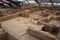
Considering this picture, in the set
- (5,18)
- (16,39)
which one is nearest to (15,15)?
(5,18)

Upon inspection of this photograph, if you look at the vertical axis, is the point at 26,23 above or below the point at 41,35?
below

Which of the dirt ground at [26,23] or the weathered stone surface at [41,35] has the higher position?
the weathered stone surface at [41,35]

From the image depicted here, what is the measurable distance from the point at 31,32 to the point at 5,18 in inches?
129

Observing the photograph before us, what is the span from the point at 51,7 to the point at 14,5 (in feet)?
13.1

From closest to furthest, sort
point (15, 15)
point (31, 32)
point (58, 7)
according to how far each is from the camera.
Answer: point (31, 32) < point (15, 15) < point (58, 7)

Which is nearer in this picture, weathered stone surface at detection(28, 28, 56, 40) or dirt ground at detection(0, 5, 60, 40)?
weathered stone surface at detection(28, 28, 56, 40)

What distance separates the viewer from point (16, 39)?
167 inches

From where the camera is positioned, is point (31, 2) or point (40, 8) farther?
point (31, 2)

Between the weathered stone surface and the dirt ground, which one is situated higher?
the weathered stone surface

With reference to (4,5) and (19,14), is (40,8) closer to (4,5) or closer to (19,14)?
(19,14)

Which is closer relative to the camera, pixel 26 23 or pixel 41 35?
pixel 41 35

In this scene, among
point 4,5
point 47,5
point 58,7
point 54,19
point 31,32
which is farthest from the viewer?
point 4,5

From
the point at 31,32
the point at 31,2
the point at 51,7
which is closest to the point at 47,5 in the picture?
the point at 51,7

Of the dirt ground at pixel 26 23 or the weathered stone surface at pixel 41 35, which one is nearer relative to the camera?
the weathered stone surface at pixel 41 35
